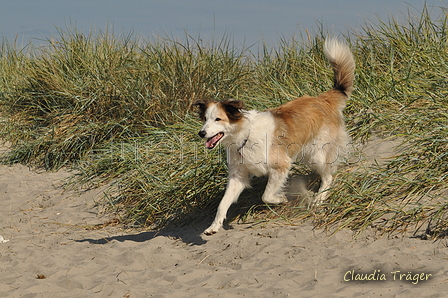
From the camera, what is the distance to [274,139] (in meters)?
5.62

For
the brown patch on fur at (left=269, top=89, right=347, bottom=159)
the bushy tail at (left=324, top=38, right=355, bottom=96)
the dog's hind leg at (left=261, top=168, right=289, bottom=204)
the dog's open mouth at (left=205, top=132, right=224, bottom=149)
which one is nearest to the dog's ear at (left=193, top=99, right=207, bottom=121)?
the dog's open mouth at (left=205, top=132, right=224, bottom=149)

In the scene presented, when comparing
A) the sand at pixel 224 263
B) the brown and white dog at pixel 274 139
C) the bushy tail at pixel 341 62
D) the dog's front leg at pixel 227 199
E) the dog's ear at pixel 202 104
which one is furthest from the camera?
A: the bushy tail at pixel 341 62

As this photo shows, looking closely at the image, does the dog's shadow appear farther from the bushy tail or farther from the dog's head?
the bushy tail

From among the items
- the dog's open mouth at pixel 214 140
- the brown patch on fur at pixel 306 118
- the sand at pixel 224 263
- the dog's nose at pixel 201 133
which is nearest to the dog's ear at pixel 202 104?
the dog's open mouth at pixel 214 140

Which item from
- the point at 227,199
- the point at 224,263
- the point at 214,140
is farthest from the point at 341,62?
the point at 224,263

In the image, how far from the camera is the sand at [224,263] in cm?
388

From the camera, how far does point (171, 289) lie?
Result: 4105 mm

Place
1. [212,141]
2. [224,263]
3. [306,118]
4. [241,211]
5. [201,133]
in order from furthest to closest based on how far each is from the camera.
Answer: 1. [241,211]
2. [306,118]
3. [212,141]
4. [201,133]
5. [224,263]

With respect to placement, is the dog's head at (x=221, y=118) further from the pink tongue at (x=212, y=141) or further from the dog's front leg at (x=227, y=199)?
the dog's front leg at (x=227, y=199)

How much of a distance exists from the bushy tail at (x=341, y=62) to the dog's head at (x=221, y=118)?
1.57 m

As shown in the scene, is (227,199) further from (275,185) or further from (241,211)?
(241,211)

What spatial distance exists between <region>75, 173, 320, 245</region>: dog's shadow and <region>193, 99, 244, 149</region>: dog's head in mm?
1023

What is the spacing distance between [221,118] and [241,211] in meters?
1.38

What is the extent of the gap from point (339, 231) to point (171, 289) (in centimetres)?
181
